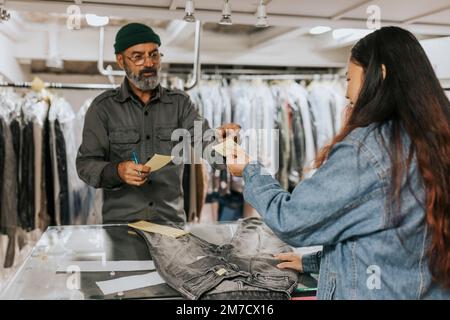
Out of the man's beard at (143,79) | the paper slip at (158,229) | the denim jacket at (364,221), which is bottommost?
the paper slip at (158,229)

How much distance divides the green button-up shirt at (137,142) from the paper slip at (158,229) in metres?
0.18

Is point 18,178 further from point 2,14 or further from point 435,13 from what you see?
point 435,13

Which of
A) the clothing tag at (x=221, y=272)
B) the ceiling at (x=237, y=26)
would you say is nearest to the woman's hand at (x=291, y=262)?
the clothing tag at (x=221, y=272)

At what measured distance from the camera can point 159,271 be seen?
1429 millimetres

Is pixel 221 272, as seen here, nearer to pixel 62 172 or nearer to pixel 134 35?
pixel 134 35

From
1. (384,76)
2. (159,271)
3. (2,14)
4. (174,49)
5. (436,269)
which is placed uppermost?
(174,49)

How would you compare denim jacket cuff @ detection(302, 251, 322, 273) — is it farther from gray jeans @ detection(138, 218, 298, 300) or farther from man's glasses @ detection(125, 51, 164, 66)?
man's glasses @ detection(125, 51, 164, 66)

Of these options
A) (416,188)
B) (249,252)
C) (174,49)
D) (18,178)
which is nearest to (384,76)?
(416,188)

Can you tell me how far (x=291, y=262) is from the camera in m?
1.46

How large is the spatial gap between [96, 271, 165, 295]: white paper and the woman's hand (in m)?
0.36

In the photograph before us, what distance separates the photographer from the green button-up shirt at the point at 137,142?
7.34 feet

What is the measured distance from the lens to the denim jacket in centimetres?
101

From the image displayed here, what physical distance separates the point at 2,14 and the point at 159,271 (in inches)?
50.3

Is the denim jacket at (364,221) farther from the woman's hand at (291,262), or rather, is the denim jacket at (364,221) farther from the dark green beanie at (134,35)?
the dark green beanie at (134,35)
